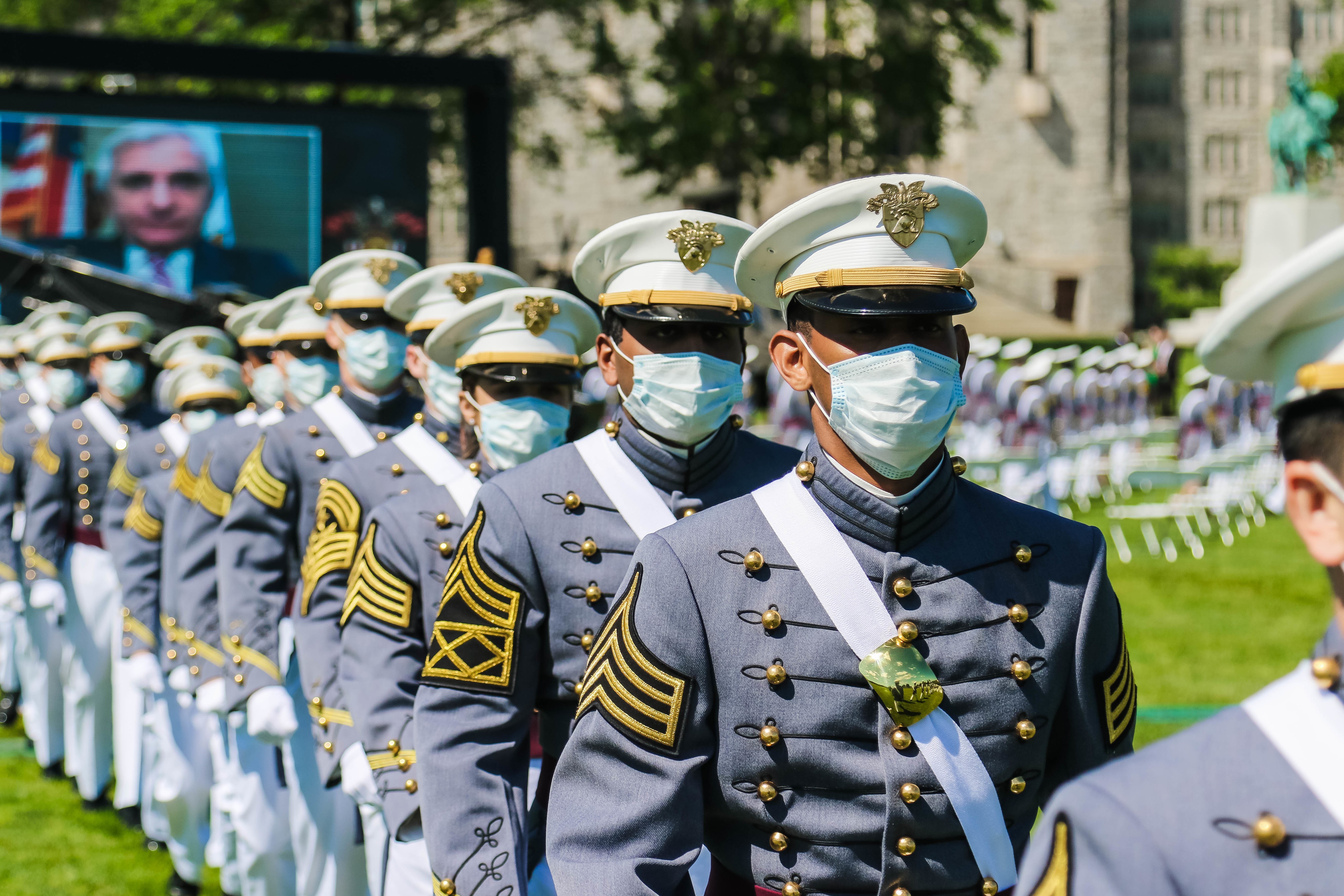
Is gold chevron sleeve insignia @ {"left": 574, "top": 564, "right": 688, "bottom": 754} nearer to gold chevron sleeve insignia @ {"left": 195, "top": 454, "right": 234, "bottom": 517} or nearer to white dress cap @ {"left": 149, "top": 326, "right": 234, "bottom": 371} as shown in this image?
gold chevron sleeve insignia @ {"left": 195, "top": 454, "right": 234, "bottom": 517}

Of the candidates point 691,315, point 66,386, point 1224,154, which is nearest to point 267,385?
point 66,386

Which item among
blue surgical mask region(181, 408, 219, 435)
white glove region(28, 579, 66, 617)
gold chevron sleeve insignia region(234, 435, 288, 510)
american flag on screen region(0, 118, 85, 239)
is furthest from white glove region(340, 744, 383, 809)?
american flag on screen region(0, 118, 85, 239)

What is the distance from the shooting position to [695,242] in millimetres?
3918

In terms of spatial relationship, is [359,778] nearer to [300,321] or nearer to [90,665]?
[300,321]

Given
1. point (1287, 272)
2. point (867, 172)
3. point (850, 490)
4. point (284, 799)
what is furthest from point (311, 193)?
point (867, 172)

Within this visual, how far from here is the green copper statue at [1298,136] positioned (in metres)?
45.2

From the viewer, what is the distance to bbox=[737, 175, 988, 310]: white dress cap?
2768mm

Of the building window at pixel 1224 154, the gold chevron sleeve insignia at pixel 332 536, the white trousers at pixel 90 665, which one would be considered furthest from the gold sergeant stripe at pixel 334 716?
the building window at pixel 1224 154

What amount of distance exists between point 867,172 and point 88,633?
19.9 meters

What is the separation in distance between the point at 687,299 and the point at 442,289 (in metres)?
2.19

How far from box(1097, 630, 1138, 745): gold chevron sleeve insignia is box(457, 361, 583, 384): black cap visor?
2274 mm

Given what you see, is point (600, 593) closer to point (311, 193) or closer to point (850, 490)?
point (850, 490)

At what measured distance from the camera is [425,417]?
5398 millimetres

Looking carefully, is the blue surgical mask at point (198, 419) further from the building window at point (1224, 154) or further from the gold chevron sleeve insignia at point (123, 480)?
the building window at point (1224, 154)
